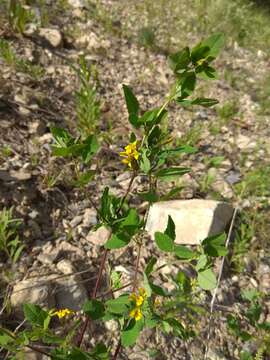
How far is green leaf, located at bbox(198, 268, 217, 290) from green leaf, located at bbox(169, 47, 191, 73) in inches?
25.0

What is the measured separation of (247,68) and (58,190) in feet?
11.0

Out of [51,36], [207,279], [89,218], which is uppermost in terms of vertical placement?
[51,36]

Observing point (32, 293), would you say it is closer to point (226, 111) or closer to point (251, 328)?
point (251, 328)

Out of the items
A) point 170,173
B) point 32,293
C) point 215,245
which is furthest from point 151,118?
point 32,293

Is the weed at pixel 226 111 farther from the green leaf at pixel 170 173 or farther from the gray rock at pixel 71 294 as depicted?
the green leaf at pixel 170 173

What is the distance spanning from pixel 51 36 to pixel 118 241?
3093 mm

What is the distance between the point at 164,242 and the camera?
1141 millimetres

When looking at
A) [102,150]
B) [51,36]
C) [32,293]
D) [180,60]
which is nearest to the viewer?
[180,60]

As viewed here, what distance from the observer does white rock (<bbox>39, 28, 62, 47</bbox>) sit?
3631 millimetres

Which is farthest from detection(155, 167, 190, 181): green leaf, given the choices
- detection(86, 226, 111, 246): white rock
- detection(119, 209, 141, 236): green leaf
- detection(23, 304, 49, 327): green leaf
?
detection(86, 226, 111, 246): white rock

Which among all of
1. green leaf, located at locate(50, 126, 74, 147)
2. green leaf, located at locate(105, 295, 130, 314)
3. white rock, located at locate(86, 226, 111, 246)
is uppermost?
green leaf, located at locate(50, 126, 74, 147)

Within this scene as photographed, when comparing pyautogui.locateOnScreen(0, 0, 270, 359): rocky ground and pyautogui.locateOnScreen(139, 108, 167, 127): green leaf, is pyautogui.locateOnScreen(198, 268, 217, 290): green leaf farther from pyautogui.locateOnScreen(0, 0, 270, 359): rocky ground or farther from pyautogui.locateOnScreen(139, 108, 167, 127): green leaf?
pyautogui.locateOnScreen(0, 0, 270, 359): rocky ground

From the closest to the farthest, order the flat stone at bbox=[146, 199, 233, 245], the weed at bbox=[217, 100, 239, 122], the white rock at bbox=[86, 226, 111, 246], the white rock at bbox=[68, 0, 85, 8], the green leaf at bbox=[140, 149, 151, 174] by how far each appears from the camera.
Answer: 1. the green leaf at bbox=[140, 149, 151, 174]
2. the white rock at bbox=[86, 226, 111, 246]
3. the flat stone at bbox=[146, 199, 233, 245]
4. the weed at bbox=[217, 100, 239, 122]
5. the white rock at bbox=[68, 0, 85, 8]

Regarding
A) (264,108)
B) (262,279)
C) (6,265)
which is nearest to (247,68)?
(264,108)
